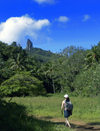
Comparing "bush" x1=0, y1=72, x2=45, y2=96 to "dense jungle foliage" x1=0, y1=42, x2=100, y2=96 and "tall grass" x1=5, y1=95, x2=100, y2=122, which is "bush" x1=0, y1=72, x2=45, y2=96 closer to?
"dense jungle foliage" x1=0, y1=42, x2=100, y2=96

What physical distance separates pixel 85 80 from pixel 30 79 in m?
10.5

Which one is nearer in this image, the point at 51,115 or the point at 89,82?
the point at 51,115

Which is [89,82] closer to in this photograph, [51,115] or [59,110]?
[59,110]

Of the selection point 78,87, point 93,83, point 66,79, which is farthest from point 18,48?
point 93,83

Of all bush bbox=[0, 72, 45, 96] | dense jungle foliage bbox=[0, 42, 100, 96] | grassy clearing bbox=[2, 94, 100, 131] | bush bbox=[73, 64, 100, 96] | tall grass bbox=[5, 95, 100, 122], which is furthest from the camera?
bush bbox=[0, 72, 45, 96]

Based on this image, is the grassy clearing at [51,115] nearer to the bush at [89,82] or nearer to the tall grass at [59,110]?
the tall grass at [59,110]

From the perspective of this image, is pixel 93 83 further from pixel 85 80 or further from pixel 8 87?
pixel 8 87

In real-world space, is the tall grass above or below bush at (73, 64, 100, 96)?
below

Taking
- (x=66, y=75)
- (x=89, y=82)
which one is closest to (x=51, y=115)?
(x=89, y=82)

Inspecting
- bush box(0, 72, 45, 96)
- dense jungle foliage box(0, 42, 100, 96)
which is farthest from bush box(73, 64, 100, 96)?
bush box(0, 72, 45, 96)

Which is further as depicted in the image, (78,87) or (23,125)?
(78,87)

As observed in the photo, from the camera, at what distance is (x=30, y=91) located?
1521 inches

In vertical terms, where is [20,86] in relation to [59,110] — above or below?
above

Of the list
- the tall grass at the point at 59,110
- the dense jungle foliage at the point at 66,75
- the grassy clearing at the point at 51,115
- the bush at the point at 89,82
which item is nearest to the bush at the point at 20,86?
the dense jungle foliage at the point at 66,75
